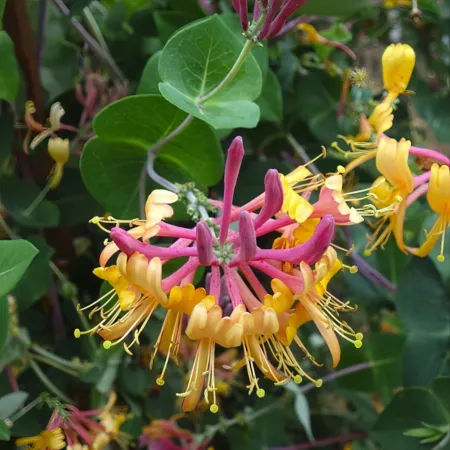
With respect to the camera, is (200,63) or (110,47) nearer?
(200,63)

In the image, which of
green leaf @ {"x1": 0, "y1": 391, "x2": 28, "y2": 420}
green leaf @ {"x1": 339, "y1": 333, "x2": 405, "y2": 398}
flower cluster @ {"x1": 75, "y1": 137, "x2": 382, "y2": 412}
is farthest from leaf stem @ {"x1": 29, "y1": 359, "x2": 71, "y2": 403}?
green leaf @ {"x1": 339, "y1": 333, "x2": 405, "y2": 398}

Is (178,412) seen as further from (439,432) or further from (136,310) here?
(136,310)

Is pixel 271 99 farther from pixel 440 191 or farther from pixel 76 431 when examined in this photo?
pixel 76 431

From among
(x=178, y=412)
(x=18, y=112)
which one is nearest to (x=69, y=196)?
(x=18, y=112)

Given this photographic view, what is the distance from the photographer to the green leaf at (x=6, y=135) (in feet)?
2.25

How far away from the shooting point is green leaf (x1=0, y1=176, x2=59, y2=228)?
70cm

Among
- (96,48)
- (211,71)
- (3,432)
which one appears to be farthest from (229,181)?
(96,48)

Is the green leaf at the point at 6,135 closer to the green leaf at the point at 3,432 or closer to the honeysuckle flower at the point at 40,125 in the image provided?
the honeysuckle flower at the point at 40,125

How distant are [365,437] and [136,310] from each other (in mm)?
661

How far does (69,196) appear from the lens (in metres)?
0.74

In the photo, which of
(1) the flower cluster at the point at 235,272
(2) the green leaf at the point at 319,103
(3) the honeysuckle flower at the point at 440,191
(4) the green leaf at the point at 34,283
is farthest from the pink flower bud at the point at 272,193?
(2) the green leaf at the point at 319,103

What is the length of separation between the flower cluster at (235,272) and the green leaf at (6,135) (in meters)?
0.29

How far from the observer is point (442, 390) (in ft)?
2.33

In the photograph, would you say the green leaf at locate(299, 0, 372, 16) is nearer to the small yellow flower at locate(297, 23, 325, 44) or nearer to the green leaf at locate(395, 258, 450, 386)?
the small yellow flower at locate(297, 23, 325, 44)
